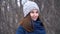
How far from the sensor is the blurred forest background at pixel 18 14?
7.55 m

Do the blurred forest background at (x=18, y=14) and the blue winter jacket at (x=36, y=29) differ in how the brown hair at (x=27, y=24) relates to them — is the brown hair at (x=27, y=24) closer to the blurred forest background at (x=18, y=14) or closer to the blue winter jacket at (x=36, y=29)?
the blue winter jacket at (x=36, y=29)

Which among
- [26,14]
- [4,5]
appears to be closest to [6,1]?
[4,5]

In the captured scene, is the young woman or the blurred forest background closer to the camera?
the young woman

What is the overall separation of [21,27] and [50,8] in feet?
Result: 13.2

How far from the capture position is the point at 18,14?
8.83 metres

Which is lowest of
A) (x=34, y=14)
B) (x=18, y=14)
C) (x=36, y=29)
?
(x=18, y=14)

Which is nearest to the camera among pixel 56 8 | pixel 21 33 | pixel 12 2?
pixel 21 33

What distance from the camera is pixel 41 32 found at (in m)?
3.73

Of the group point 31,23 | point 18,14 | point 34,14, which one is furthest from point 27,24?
point 18,14

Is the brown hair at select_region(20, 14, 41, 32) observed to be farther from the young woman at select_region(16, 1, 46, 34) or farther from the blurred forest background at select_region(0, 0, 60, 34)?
the blurred forest background at select_region(0, 0, 60, 34)

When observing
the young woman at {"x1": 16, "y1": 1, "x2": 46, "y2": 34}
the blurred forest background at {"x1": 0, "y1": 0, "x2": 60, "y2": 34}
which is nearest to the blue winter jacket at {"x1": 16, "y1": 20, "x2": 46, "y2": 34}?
the young woman at {"x1": 16, "y1": 1, "x2": 46, "y2": 34}

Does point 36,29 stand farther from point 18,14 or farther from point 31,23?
point 18,14

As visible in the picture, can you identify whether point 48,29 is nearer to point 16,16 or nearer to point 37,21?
point 16,16

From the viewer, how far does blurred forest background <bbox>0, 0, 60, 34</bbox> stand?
7551mm
